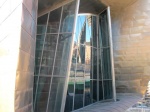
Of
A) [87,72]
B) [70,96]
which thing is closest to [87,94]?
[87,72]

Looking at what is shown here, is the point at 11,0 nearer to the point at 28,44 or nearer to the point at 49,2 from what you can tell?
the point at 28,44

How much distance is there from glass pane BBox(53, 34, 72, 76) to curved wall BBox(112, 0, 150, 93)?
7589 millimetres

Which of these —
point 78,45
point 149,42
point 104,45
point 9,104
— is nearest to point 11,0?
point 9,104

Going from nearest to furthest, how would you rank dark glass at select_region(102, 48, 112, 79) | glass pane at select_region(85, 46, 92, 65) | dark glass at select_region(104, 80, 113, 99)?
glass pane at select_region(85, 46, 92, 65) → dark glass at select_region(104, 80, 113, 99) → dark glass at select_region(102, 48, 112, 79)

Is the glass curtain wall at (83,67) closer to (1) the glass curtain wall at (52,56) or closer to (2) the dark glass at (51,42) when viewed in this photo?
(1) the glass curtain wall at (52,56)

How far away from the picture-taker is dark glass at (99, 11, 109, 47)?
53.3 feet

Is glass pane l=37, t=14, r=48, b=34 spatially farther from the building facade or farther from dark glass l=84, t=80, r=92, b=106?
dark glass l=84, t=80, r=92, b=106

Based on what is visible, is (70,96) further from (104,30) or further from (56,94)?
(104,30)

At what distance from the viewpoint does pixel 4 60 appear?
21.8ft

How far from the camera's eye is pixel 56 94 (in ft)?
37.4

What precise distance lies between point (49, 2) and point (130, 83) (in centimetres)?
1016

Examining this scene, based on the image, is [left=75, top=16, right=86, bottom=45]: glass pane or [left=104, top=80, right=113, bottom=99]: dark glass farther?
[left=104, top=80, right=113, bottom=99]: dark glass

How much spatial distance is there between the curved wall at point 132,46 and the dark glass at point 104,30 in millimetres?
2473

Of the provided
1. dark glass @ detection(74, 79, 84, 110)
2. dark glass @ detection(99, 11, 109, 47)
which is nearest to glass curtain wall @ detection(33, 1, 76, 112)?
dark glass @ detection(74, 79, 84, 110)
